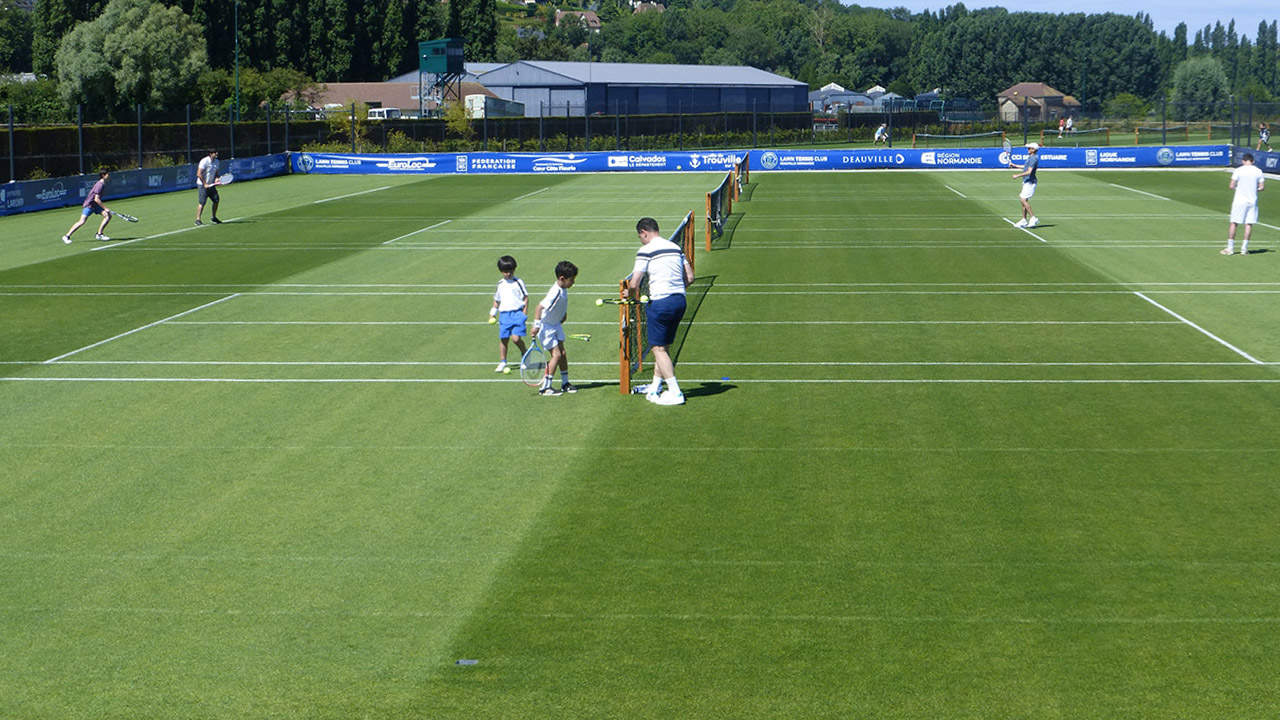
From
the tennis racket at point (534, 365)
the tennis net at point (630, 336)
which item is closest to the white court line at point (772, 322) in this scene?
the tennis net at point (630, 336)

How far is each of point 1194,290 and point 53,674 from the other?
20345 millimetres

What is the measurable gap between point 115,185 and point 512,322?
3495cm

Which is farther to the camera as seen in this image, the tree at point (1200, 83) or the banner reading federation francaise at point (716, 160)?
the tree at point (1200, 83)

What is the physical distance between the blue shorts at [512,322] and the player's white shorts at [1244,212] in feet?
57.2

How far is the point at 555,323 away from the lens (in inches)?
591

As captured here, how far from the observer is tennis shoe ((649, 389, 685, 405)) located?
48.7 feet

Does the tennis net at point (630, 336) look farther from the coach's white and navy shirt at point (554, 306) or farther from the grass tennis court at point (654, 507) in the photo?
the coach's white and navy shirt at point (554, 306)

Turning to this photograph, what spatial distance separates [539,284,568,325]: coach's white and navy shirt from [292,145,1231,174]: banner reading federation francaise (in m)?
46.3

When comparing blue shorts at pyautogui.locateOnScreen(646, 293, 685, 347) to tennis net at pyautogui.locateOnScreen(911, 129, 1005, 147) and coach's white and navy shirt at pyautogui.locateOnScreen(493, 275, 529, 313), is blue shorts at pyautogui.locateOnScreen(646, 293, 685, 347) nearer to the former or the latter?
coach's white and navy shirt at pyautogui.locateOnScreen(493, 275, 529, 313)

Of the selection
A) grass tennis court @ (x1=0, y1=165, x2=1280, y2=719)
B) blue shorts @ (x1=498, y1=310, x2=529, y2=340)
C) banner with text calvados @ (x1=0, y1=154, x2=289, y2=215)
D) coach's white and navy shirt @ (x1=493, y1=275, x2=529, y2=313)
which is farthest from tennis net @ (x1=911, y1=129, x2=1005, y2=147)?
coach's white and navy shirt @ (x1=493, y1=275, x2=529, y2=313)

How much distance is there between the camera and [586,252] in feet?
97.6

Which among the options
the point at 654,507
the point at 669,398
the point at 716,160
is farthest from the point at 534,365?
the point at 716,160

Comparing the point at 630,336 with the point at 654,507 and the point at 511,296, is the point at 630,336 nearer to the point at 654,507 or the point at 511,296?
the point at 511,296

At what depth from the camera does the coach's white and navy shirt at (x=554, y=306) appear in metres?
14.7
